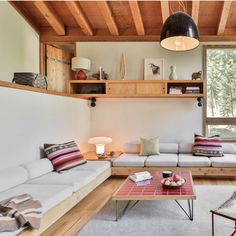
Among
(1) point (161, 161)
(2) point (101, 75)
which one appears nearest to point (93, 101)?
(2) point (101, 75)

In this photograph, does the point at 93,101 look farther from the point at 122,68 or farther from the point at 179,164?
the point at 179,164

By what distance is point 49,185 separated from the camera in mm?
3061

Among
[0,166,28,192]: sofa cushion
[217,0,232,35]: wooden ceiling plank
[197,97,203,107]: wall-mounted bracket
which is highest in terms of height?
[217,0,232,35]: wooden ceiling plank

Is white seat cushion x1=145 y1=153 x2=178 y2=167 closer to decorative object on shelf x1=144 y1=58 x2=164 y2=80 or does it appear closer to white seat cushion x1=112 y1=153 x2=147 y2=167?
Answer: white seat cushion x1=112 y1=153 x2=147 y2=167

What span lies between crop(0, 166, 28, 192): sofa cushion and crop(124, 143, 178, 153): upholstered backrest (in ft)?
8.98

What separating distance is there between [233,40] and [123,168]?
3.51 m

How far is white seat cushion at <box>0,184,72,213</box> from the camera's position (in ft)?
8.38

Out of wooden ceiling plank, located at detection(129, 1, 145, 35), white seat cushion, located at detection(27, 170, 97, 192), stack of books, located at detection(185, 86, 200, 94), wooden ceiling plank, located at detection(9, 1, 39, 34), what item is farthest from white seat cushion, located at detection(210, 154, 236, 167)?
wooden ceiling plank, located at detection(9, 1, 39, 34)

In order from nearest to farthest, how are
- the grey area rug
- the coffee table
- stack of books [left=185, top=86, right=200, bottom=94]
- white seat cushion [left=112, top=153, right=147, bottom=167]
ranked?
the grey area rug
the coffee table
white seat cushion [left=112, top=153, right=147, bottom=167]
stack of books [left=185, top=86, right=200, bottom=94]

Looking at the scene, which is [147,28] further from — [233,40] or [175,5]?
[233,40]

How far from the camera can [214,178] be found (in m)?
5.08

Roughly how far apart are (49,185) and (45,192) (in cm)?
31

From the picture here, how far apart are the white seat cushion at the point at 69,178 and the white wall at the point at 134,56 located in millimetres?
2873

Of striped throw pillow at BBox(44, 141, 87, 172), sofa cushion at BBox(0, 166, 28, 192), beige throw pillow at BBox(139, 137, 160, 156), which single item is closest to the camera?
sofa cushion at BBox(0, 166, 28, 192)
